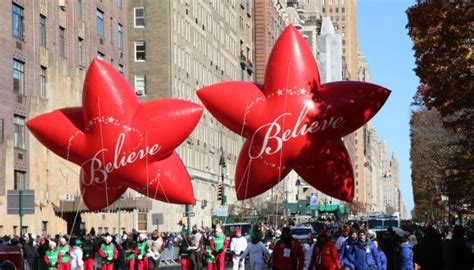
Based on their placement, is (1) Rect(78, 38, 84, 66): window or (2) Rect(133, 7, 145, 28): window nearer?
(1) Rect(78, 38, 84, 66): window

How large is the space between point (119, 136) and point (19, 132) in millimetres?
27294

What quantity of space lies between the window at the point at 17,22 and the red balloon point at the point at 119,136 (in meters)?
25.6

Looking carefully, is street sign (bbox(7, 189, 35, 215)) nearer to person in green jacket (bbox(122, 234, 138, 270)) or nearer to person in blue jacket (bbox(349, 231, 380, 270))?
person in green jacket (bbox(122, 234, 138, 270))

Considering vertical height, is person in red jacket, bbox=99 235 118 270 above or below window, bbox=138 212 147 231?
below

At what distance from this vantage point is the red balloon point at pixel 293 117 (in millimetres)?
23547

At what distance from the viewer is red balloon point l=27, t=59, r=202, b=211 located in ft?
78.9

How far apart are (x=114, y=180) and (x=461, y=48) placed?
1054 centimetres

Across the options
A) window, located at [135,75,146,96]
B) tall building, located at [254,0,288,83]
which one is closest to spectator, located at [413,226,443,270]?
window, located at [135,75,146,96]

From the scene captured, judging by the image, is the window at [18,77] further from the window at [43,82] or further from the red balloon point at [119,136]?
Answer: the red balloon point at [119,136]

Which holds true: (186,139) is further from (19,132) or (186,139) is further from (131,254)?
(19,132)

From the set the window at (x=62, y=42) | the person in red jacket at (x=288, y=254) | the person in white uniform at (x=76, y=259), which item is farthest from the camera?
the window at (x=62, y=42)

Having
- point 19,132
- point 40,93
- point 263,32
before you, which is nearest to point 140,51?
point 40,93

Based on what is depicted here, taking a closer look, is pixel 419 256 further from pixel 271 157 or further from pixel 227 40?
pixel 227 40

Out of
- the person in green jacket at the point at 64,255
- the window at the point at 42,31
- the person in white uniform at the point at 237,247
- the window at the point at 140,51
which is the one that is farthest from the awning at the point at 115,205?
the window at the point at 140,51
